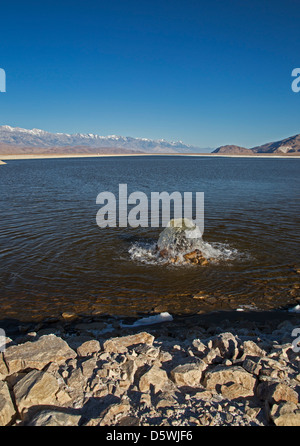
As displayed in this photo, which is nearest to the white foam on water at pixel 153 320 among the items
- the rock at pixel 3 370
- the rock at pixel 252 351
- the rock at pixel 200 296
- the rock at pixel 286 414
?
the rock at pixel 200 296

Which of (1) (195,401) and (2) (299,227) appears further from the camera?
(2) (299,227)

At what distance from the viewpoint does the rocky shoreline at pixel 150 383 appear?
3.96 metres

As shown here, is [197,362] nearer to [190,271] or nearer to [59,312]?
[59,312]

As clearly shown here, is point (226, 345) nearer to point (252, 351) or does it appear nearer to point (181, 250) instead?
point (252, 351)

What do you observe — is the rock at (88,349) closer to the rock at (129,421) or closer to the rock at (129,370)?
the rock at (129,370)

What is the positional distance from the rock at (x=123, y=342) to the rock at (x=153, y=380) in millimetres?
861

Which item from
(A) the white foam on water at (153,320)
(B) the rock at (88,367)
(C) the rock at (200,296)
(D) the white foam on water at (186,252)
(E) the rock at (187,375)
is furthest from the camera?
(D) the white foam on water at (186,252)

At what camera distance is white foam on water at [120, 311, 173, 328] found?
307 inches

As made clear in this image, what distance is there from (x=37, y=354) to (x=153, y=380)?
85.3 inches

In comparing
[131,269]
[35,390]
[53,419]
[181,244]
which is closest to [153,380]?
[53,419]

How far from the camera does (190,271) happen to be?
1127cm
